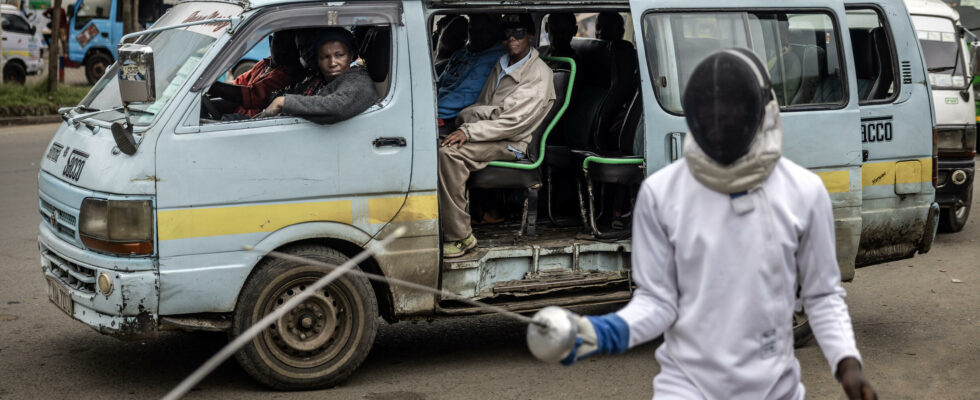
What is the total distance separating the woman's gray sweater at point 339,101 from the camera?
18.0 ft

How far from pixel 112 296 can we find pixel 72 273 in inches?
15.1

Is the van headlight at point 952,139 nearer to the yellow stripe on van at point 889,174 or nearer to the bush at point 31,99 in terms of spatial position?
the yellow stripe on van at point 889,174

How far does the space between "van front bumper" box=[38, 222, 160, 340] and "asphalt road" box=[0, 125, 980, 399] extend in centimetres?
47

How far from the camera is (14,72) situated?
83.3 feet

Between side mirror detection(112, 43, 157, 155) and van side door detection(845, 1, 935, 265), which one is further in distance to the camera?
van side door detection(845, 1, 935, 265)

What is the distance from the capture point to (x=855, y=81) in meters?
6.50

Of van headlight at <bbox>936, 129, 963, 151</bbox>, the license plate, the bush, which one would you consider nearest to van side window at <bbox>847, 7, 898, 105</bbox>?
van headlight at <bbox>936, 129, 963, 151</bbox>

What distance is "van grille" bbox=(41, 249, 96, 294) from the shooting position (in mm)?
5399

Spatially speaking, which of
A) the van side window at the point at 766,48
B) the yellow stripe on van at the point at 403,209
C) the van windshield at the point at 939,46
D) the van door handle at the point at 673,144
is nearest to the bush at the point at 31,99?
the van windshield at the point at 939,46

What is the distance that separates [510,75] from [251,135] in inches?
67.7

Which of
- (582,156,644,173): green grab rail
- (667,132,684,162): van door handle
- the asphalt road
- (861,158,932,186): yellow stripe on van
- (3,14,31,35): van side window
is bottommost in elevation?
the asphalt road

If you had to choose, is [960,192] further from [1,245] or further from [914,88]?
[1,245]

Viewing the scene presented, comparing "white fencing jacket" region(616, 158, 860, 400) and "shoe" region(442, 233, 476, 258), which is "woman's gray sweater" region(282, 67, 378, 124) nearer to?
"shoe" region(442, 233, 476, 258)

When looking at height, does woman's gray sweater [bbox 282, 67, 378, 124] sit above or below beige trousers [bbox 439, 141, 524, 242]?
above
